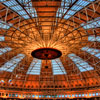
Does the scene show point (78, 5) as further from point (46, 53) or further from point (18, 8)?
point (46, 53)

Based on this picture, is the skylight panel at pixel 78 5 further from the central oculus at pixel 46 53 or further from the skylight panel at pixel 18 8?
the central oculus at pixel 46 53

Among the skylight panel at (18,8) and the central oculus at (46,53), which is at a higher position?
the skylight panel at (18,8)

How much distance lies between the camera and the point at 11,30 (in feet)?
128

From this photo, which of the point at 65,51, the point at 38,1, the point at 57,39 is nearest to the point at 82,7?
the point at 38,1

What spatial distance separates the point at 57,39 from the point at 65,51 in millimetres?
6828

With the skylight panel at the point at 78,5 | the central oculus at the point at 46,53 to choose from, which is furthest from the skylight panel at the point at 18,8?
the central oculus at the point at 46,53

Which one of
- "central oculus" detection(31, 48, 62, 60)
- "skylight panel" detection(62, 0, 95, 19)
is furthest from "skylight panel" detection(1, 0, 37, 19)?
"central oculus" detection(31, 48, 62, 60)

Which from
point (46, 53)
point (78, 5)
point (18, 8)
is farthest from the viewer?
point (46, 53)

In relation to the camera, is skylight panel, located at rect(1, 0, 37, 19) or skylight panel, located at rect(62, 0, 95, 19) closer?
skylight panel, located at rect(62, 0, 95, 19)

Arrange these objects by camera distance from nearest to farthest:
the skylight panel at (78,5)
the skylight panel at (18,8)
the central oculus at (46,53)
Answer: the skylight panel at (78,5), the skylight panel at (18,8), the central oculus at (46,53)

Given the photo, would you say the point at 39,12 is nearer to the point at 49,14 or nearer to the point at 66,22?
the point at 49,14

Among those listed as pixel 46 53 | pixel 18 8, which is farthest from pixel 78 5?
pixel 46 53

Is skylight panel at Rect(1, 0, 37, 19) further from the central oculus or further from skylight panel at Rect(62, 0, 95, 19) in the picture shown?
the central oculus

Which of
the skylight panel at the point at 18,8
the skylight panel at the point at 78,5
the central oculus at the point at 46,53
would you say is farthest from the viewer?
the central oculus at the point at 46,53
